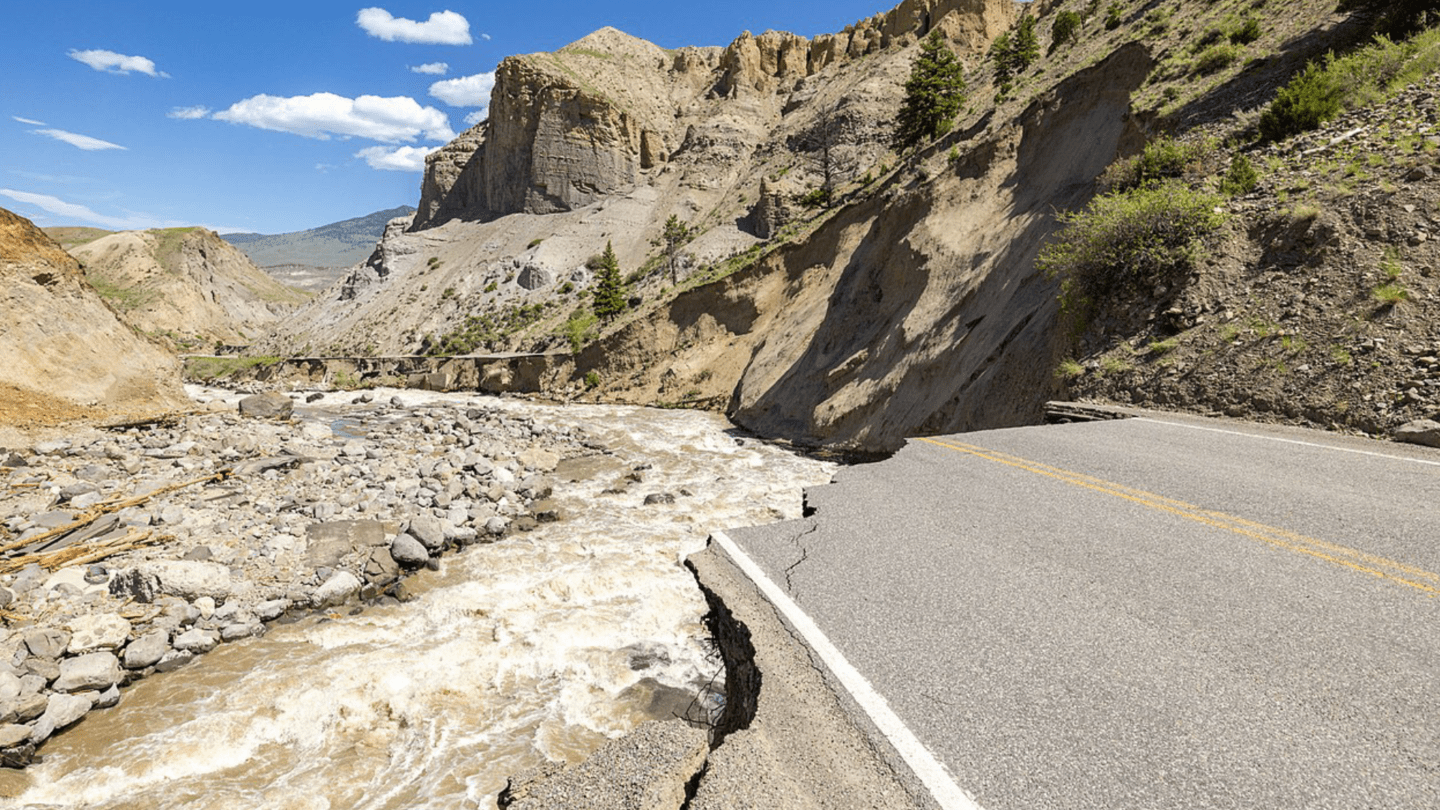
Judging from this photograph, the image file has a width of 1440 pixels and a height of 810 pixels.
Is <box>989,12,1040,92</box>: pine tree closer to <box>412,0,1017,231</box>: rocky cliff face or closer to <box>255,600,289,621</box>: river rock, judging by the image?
<box>412,0,1017,231</box>: rocky cliff face

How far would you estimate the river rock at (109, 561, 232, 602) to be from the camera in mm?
9227

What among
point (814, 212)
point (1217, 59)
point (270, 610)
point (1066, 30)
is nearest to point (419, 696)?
point (270, 610)

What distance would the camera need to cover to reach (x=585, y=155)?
7888cm

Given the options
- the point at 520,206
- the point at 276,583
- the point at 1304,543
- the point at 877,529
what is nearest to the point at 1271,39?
the point at 1304,543

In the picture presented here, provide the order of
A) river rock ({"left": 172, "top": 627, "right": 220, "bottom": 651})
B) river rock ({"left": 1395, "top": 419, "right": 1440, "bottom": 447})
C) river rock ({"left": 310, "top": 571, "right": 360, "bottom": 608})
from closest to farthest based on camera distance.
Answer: river rock ({"left": 1395, "top": 419, "right": 1440, "bottom": 447}), river rock ({"left": 172, "top": 627, "right": 220, "bottom": 651}), river rock ({"left": 310, "top": 571, "right": 360, "bottom": 608})

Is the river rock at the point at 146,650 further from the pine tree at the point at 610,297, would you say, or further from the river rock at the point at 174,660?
the pine tree at the point at 610,297

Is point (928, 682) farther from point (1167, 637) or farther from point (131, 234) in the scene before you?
point (131, 234)

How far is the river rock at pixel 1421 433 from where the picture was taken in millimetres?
7406

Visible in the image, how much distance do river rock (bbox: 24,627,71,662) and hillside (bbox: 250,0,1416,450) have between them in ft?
55.1

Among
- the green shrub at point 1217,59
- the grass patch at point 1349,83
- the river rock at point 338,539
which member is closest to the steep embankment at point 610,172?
the green shrub at point 1217,59

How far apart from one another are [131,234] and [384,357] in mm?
75429

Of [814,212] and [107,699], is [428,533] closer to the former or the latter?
[107,699]

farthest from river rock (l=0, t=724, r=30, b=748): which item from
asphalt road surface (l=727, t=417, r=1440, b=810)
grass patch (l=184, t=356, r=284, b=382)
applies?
grass patch (l=184, t=356, r=284, b=382)

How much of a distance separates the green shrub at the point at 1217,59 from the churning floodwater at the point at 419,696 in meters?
21.4
